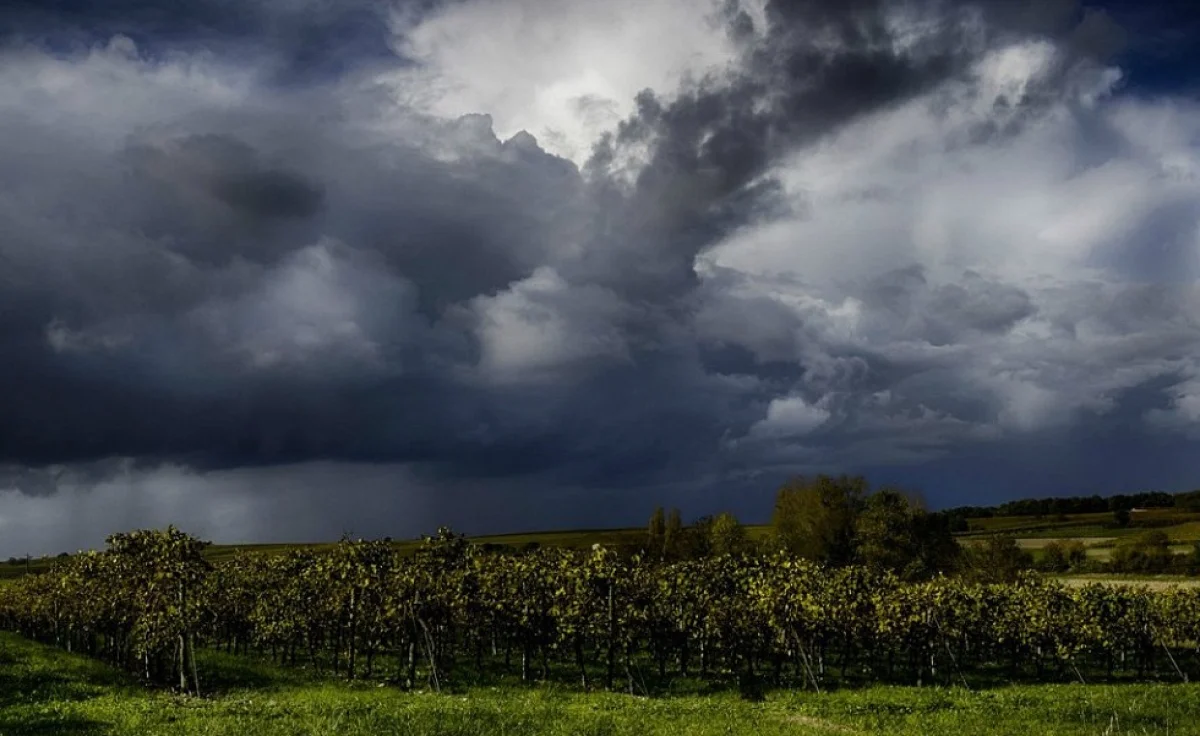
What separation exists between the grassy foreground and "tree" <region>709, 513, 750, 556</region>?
106 m

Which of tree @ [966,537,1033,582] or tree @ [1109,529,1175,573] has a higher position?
tree @ [966,537,1033,582]

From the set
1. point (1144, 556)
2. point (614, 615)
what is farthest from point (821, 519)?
point (614, 615)

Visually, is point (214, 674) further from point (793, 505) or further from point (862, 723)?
point (793, 505)

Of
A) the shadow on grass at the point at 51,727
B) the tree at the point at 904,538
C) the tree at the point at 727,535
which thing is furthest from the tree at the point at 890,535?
the shadow on grass at the point at 51,727

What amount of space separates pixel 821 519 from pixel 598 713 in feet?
369

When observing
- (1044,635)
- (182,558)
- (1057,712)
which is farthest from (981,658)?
(182,558)

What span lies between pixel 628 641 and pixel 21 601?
8102 centimetres

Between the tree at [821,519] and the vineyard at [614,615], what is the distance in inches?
2383

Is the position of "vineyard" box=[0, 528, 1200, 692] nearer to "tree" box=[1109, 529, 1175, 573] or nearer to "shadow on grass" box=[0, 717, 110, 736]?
"shadow on grass" box=[0, 717, 110, 736]

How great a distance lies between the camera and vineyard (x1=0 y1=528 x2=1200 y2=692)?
172ft

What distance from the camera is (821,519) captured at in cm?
13762

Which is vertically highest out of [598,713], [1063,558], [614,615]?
[614,615]

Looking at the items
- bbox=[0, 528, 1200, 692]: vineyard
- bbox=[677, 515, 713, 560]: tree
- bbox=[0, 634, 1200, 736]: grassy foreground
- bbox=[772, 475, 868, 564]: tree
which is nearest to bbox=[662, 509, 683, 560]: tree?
bbox=[677, 515, 713, 560]: tree

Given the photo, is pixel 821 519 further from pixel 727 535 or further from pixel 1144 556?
pixel 1144 556
